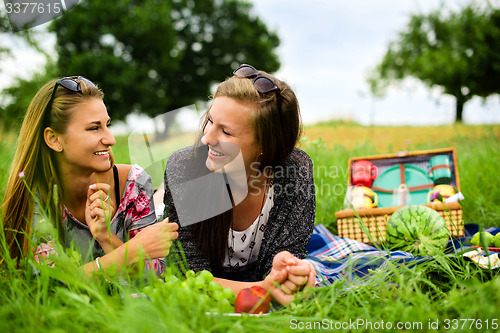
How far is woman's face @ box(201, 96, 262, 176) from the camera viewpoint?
7.68ft

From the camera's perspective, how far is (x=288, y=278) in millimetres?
2051

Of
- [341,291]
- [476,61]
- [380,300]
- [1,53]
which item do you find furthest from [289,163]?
[476,61]

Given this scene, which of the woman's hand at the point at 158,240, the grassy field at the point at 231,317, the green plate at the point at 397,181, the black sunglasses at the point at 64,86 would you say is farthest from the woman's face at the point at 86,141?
the green plate at the point at 397,181

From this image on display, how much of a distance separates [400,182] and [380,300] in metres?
2.38

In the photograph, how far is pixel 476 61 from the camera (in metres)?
15.2

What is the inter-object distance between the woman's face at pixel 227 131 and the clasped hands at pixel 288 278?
2.21 feet

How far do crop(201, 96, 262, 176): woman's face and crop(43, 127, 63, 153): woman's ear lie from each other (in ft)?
2.88

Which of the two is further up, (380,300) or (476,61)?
(476,61)

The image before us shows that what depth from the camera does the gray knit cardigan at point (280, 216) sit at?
2449mm

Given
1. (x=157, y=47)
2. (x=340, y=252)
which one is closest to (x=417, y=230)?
(x=340, y=252)

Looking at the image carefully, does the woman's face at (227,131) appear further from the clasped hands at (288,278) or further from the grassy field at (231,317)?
the grassy field at (231,317)

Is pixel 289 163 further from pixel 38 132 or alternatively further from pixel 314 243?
pixel 38 132

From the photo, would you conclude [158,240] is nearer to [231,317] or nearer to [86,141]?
[231,317]

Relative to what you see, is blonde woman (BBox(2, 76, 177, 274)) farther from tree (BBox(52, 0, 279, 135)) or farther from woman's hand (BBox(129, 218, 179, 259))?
tree (BBox(52, 0, 279, 135))
